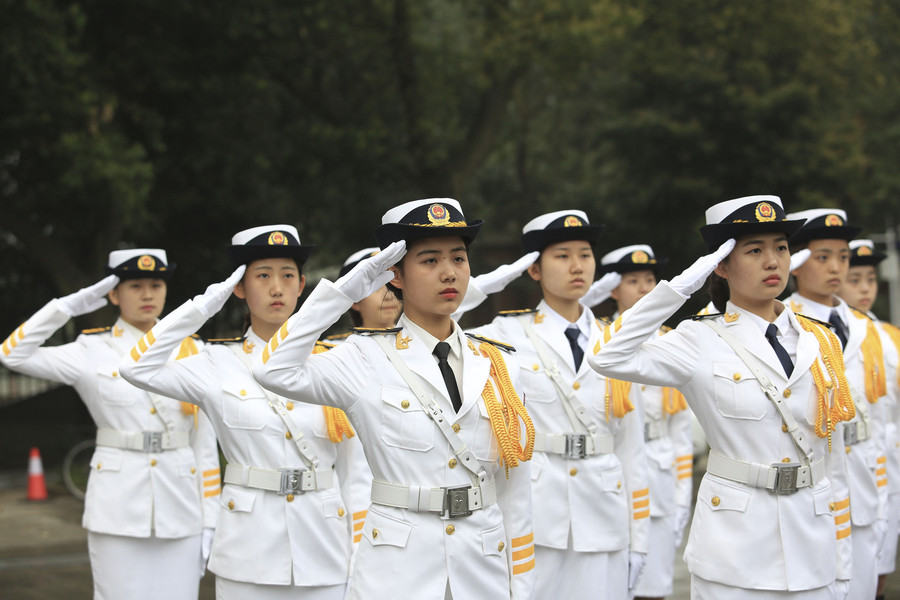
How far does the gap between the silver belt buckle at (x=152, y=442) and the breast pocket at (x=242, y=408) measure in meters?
1.64

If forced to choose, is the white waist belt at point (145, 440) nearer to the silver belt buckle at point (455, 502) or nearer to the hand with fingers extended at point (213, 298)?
the hand with fingers extended at point (213, 298)

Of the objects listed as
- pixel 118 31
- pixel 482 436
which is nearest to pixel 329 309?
pixel 482 436

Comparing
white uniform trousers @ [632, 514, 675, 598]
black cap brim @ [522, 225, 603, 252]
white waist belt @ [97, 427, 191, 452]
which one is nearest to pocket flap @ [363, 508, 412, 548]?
black cap brim @ [522, 225, 603, 252]

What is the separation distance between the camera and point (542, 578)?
6004 mm

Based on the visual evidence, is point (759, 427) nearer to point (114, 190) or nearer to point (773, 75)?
point (114, 190)

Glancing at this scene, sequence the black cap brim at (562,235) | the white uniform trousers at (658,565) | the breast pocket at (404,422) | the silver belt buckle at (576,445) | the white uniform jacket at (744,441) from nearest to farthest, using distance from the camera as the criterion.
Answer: the breast pocket at (404,422)
the white uniform jacket at (744,441)
the silver belt buckle at (576,445)
the black cap brim at (562,235)
the white uniform trousers at (658,565)

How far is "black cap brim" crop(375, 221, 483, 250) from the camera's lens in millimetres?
4164

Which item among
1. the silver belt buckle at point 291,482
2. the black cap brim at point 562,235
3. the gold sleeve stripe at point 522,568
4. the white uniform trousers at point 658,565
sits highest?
the black cap brim at point 562,235

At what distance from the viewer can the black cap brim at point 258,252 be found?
226 inches

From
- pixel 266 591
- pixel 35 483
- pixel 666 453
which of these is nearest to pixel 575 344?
pixel 266 591

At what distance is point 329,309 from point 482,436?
75 centimetres

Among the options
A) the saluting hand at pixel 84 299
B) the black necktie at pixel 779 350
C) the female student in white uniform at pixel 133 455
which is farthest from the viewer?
the saluting hand at pixel 84 299

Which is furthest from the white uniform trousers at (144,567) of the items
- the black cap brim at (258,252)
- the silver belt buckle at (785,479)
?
the silver belt buckle at (785,479)

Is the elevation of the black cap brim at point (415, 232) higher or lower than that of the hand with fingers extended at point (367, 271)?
higher
